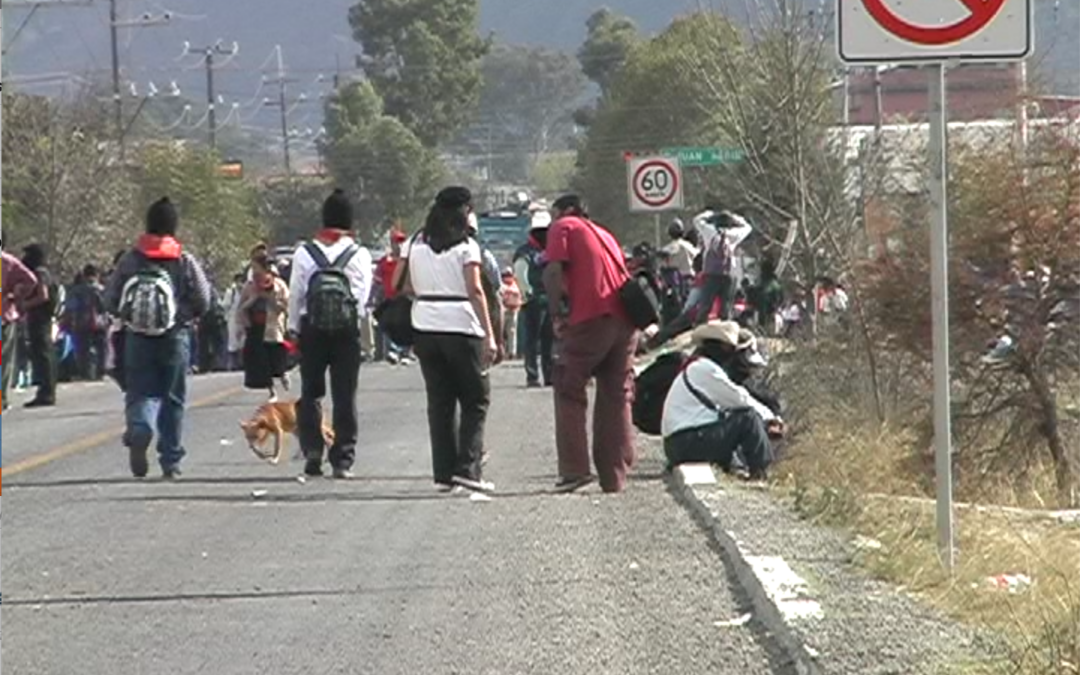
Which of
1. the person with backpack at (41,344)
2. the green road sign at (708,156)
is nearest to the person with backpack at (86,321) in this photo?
the person with backpack at (41,344)

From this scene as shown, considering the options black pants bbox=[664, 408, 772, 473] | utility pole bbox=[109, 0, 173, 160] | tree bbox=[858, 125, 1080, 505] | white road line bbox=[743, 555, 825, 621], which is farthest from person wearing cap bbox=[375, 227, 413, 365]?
utility pole bbox=[109, 0, 173, 160]

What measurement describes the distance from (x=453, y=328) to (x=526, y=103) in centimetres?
11433

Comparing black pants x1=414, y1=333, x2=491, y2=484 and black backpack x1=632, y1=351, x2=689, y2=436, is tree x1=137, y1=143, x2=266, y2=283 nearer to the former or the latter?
black backpack x1=632, y1=351, x2=689, y2=436

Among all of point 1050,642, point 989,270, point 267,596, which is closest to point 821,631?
point 1050,642

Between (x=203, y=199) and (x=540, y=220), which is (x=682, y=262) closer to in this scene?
(x=540, y=220)

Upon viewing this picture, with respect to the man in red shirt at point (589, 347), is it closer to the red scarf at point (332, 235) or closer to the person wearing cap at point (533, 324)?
the red scarf at point (332, 235)

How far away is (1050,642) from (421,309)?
7.56 meters

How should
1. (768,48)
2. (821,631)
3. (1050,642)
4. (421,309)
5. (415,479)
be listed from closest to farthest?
(1050,642) → (821,631) → (421,309) → (415,479) → (768,48)

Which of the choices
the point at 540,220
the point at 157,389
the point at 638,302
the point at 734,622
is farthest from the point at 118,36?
the point at 734,622

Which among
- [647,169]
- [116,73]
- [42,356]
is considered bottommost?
[42,356]

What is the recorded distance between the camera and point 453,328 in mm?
14867

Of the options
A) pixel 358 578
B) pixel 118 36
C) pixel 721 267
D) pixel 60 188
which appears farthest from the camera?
pixel 118 36

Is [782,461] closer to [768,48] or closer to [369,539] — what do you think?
[369,539]

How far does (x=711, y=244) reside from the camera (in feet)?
75.7
